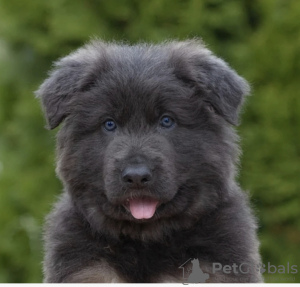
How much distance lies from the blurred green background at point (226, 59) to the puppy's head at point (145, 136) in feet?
9.15

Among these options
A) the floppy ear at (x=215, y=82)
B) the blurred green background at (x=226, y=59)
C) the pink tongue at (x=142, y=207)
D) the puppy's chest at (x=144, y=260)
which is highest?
the blurred green background at (x=226, y=59)

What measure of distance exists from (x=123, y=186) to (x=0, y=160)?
4.74 m

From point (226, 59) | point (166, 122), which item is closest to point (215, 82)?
point (166, 122)

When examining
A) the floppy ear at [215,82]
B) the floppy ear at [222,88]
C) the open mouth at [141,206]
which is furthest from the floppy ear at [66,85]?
the open mouth at [141,206]

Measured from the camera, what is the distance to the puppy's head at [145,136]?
18.2 feet

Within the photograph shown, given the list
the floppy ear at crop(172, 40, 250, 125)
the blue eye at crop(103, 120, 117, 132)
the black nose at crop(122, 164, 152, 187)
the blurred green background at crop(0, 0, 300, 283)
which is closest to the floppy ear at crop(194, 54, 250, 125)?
the floppy ear at crop(172, 40, 250, 125)

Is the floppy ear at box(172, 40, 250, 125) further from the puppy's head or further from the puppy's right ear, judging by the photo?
the puppy's right ear

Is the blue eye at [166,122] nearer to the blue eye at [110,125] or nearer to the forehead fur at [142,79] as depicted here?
the forehead fur at [142,79]

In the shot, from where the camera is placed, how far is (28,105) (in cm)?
943

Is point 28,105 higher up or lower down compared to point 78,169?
higher up

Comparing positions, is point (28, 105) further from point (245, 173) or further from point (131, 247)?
point (131, 247)

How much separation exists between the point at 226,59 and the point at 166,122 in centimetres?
327

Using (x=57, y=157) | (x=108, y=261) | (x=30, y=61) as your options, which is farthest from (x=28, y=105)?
(x=108, y=261)

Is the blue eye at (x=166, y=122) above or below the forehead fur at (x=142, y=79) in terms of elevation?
below
